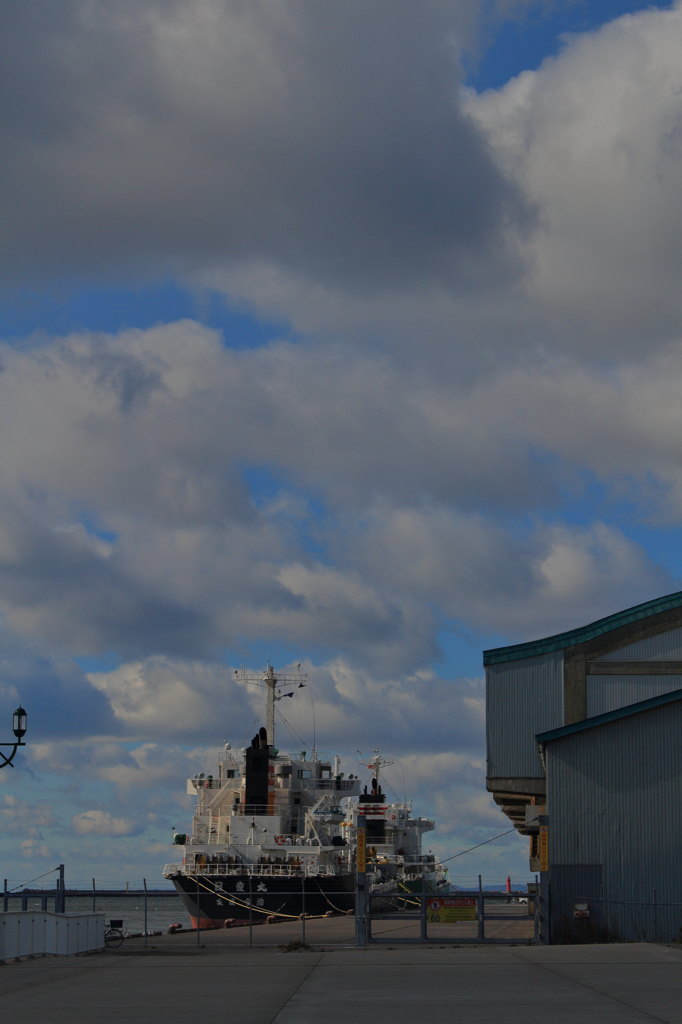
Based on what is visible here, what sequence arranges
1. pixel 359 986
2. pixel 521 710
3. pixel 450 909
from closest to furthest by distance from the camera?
pixel 359 986, pixel 450 909, pixel 521 710

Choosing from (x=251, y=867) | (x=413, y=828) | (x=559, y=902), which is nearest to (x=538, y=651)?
(x=559, y=902)

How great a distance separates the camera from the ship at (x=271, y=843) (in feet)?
201

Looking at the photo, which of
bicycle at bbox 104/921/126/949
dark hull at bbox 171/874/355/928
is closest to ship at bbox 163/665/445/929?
dark hull at bbox 171/874/355/928

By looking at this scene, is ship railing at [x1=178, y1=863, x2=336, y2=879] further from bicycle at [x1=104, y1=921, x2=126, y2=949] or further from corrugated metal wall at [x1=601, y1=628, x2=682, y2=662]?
corrugated metal wall at [x1=601, y1=628, x2=682, y2=662]

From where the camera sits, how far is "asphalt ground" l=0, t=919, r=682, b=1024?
14.3 meters

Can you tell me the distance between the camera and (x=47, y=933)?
27328mm

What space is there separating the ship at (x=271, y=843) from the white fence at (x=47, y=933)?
91.8ft

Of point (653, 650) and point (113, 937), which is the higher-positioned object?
point (653, 650)

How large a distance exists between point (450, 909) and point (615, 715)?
633 cm

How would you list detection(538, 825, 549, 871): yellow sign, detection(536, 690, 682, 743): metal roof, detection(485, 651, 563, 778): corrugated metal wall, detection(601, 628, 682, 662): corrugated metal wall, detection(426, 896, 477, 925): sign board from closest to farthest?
detection(536, 690, 682, 743): metal roof < detection(538, 825, 549, 871): yellow sign < detection(426, 896, 477, 925): sign board < detection(601, 628, 682, 662): corrugated metal wall < detection(485, 651, 563, 778): corrugated metal wall

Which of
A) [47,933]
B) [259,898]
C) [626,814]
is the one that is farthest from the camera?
[259,898]

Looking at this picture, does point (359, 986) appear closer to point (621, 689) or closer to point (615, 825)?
point (615, 825)

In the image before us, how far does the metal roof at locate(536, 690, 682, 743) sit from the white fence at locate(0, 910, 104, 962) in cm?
1162

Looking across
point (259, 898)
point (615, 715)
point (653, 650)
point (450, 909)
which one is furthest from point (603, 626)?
point (259, 898)
